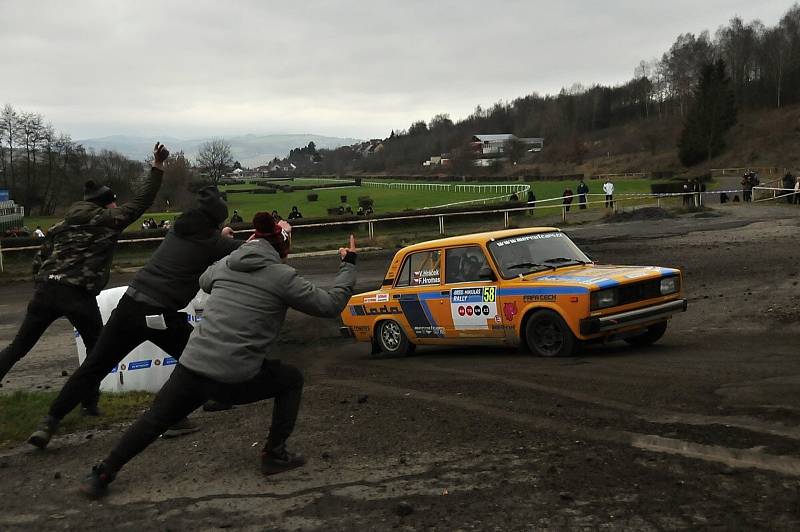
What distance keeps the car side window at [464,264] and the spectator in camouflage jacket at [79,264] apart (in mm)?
4802

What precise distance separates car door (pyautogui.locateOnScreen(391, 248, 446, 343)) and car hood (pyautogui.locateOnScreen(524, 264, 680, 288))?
4.82ft

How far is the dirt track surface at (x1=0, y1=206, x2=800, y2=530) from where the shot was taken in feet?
15.6

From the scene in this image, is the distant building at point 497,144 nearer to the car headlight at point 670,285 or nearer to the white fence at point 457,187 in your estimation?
the white fence at point 457,187

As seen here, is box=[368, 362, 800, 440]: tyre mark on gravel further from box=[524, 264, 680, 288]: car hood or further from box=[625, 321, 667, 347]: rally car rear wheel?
box=[625, 321, 667, 347]: rally car rear wheel

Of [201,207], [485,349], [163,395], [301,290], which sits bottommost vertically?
[485,349]

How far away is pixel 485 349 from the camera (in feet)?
38.3

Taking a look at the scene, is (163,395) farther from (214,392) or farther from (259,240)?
(259,240)

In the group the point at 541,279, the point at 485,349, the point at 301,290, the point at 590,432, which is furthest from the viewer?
the point at 485,349

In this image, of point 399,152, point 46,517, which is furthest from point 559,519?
point 399,152

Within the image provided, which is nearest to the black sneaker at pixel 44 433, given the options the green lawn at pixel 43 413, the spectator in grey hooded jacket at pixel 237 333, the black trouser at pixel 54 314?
the black trouser at pixel 54 314

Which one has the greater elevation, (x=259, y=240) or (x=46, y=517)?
(x=259, y=240)

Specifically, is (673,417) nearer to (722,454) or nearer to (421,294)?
(722,454)

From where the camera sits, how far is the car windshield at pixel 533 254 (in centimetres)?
1067

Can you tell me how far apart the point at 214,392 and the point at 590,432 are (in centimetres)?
275
